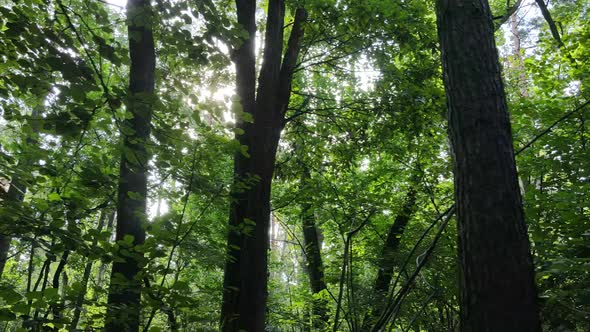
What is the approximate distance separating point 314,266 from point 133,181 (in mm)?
6847

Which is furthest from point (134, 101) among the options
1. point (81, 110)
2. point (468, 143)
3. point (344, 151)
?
point (344, 151)

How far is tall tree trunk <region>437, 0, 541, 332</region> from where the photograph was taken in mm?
1791

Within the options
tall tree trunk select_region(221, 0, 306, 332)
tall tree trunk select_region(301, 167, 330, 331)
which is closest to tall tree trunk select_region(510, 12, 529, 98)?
tall tree trunk select_region(221, 0, 306, 332)

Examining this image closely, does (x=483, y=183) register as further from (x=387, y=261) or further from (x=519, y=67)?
(x=519, y=67)

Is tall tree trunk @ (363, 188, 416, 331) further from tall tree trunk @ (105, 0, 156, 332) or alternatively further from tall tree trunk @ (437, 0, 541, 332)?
tall tree trunk @ (437, 0, 541, 332)

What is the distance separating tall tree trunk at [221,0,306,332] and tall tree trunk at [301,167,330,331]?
7.09ft

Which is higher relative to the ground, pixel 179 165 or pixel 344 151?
pixel 344 151

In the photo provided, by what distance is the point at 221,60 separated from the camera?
113 inches

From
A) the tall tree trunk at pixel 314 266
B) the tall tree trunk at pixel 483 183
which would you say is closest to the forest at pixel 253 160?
the tall tree trunk at pixel 483 183

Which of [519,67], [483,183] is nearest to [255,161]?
[483,183]

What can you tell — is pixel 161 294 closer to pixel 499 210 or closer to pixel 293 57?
pixel 499 210

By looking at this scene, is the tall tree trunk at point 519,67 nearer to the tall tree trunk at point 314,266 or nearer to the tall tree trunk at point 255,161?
the tall tree trunk at point 255,161

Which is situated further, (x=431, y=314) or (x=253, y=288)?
(x=431, y=314)

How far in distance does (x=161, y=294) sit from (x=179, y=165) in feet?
2.70
